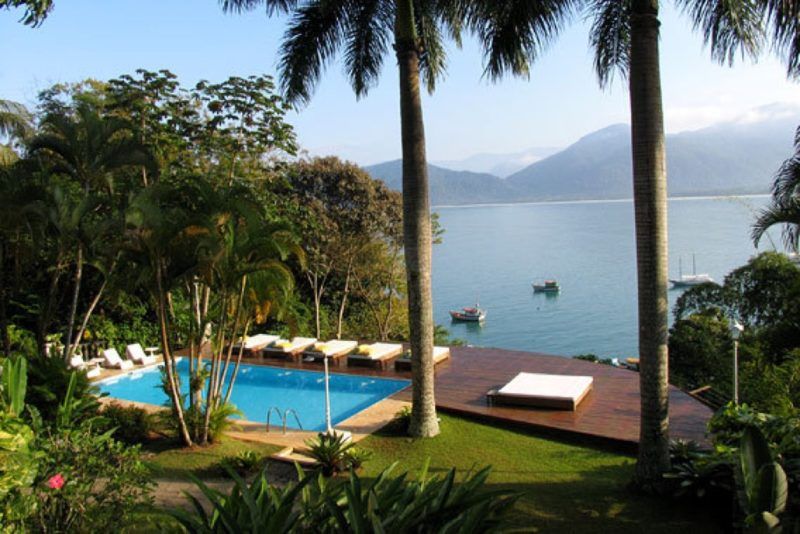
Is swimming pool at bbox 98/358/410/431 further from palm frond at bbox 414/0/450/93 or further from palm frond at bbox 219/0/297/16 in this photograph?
palm frond at bbox 219/0/297/16

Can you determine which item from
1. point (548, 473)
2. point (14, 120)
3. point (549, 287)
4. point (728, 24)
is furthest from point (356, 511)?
point (549, 287)

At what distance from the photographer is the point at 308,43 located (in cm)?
1012

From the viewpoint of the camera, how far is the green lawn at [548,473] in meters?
6.09

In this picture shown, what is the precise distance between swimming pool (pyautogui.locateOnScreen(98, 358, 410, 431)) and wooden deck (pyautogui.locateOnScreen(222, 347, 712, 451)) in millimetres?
424

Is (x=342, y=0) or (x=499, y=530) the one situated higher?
(x=342, y=0)

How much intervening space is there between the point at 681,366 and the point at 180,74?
14.7m

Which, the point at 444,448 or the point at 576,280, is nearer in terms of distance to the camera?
the point at 444,448

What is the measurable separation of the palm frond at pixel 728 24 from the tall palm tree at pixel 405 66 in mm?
3764

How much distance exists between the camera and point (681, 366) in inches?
642

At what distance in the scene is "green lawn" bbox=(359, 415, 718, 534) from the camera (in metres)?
6.09

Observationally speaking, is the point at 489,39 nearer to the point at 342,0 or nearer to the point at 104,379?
the point at 342,0

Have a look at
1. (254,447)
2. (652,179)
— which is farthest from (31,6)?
(254,447)

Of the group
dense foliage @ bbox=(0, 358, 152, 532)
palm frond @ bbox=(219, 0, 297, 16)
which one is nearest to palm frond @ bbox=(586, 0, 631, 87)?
palm frond @ bbox=(219, 0, 297, 16)

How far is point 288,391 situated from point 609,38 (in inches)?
397
